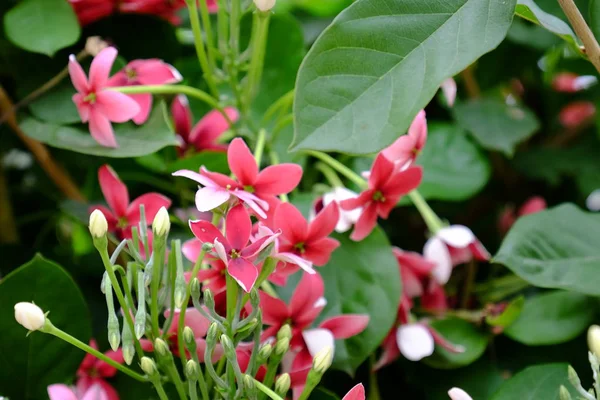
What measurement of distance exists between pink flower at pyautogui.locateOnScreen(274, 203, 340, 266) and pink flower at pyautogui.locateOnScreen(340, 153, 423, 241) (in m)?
0.03

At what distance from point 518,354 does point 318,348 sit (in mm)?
208

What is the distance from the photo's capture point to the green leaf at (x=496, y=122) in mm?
623

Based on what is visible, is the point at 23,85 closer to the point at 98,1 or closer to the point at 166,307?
the point at 98,1

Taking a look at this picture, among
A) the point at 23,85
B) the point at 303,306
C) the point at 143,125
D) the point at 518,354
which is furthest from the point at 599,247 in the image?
the point at 23,85

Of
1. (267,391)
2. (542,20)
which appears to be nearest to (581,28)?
(542,20)

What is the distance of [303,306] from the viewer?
398 millimetres

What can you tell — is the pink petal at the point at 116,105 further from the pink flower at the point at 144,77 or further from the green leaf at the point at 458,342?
the green leaf at the point at 458,342

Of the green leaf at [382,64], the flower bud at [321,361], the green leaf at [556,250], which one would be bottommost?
the green leaf at [556,250]

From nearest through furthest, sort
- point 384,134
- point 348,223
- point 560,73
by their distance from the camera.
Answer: point 384,134 < point 348,223 < point 560,73

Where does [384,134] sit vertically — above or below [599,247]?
above

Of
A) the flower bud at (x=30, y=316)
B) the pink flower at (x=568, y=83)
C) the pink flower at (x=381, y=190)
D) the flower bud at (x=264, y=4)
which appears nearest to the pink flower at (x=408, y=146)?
the pink flower at (x=381, y=190)

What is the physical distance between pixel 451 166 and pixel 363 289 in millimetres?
192

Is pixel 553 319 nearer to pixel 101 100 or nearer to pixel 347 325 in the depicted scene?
pixel 347 325

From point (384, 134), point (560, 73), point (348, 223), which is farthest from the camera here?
point (560, 73)
